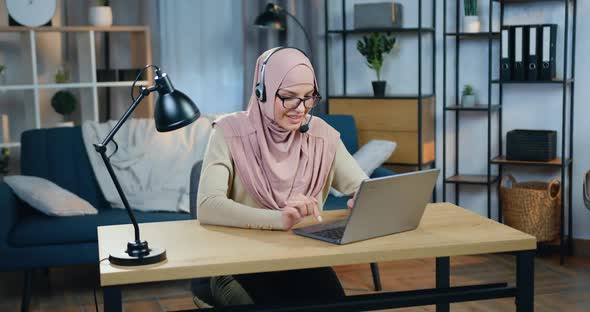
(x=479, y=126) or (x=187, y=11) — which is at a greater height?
(x=187, y=11)

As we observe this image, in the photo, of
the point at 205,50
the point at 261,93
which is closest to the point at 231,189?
the point at 261,93

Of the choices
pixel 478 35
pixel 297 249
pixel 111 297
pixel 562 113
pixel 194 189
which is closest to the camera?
pixel 111 297

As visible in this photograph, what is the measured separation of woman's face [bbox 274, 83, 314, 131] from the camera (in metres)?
2.37

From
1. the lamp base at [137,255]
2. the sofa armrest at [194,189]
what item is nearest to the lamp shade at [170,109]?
the lamp base at [137,255]

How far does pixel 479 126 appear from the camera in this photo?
4934 millimetres

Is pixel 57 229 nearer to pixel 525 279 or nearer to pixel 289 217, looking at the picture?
pixel 289 217

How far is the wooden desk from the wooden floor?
4.90ft

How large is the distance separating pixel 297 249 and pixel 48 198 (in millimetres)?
2240

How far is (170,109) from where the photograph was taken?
193 cm

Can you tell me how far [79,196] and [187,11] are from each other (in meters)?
1.62

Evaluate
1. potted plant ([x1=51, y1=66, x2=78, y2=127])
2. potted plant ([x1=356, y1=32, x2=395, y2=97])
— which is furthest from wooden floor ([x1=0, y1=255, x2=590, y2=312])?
potted plant ([x1=356, y1=32, x2=395, y2=97])

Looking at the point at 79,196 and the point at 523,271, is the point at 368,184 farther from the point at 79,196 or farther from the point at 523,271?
the point at 79,196

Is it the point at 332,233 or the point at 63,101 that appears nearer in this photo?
the point at 332,233

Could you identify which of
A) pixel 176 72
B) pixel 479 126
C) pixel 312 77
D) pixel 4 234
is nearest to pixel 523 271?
pixel 312 77
